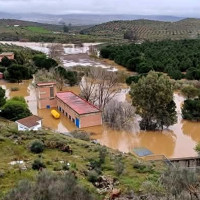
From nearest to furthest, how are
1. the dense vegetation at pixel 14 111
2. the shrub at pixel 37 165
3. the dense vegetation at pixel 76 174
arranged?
the dense vegetation at pixel 76 174 < the shrub at pixel 37 165 < the dense vegetation at pixel 14 111

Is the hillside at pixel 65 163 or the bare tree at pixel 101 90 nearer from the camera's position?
the hillside at pixel 65 163

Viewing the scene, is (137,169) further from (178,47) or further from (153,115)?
(178,47)

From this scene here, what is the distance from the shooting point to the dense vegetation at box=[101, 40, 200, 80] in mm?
47031

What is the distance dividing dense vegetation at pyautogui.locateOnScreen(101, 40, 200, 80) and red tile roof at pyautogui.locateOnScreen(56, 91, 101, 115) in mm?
16938

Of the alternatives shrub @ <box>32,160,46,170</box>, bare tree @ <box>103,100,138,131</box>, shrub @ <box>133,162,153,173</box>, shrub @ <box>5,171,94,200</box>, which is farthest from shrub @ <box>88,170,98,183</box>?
bare tree @ <box>103,100,138,131</box>

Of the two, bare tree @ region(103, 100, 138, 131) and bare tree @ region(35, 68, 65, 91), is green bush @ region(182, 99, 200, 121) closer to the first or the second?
bare tree @ region(103, 100, 138, 131)

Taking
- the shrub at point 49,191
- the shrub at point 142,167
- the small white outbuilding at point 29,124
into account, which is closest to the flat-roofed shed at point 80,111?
the small white outbuilding at point 29,124

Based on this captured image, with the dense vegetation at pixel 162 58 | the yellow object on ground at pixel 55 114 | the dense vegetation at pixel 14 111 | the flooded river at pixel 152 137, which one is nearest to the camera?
the flooded river at pixel 152 137

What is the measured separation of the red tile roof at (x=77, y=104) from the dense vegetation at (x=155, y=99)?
3.56m

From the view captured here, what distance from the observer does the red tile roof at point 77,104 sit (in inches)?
1114

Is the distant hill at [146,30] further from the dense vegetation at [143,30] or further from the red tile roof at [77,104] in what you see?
the red tile roof at [77,104]

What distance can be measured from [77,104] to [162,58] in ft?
88.9

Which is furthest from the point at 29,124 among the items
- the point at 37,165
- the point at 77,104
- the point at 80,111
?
the point at 37,165

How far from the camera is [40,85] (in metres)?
32.7
